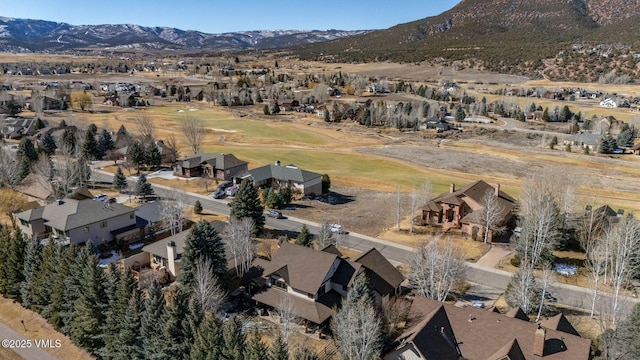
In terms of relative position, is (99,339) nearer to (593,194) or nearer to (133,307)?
(133,307)

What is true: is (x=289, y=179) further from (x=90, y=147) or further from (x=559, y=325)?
(x=559, y=325)

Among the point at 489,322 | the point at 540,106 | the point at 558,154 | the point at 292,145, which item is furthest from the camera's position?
the point at 540,106

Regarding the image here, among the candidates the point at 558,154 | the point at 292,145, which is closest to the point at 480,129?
the point at 558,154

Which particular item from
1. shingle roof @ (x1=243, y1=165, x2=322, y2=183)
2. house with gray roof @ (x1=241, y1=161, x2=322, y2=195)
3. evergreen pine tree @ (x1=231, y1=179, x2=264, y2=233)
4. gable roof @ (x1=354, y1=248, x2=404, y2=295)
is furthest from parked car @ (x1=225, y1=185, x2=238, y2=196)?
gable roof @ (x1=354, y1=248, x2=404, y2=295)

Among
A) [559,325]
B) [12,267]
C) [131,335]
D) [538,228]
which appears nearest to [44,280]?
[12,267]

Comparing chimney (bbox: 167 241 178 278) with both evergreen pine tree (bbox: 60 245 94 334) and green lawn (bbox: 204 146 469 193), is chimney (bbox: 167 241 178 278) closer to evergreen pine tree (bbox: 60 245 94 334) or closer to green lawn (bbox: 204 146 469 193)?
evergreen pine tree (bbox: 60 245 94 334)

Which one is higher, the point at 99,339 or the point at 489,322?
the point at 489,322
